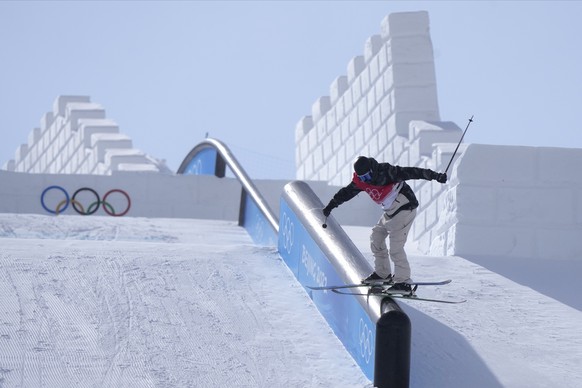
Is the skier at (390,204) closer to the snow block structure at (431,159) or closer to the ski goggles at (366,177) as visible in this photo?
the ski goggles at (366,177)

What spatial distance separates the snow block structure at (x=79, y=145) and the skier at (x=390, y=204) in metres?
13.7

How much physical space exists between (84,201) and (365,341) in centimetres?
1002

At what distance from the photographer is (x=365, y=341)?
7734mm

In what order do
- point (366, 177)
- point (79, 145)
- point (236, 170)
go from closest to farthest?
1. point (366, 177)
2. point (236, 170)
3. point (79, 145)

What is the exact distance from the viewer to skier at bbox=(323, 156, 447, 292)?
770cm

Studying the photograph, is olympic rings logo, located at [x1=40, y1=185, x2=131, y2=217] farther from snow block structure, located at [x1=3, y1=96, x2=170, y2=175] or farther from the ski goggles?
the ski goggles

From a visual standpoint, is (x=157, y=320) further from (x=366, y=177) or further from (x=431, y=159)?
(x=431, y=159)

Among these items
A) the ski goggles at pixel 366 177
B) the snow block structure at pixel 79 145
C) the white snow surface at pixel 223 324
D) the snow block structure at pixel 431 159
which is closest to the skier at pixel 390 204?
the ski goggles at pixel 366 177

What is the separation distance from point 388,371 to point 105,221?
694cm

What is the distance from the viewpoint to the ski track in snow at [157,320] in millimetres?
7473

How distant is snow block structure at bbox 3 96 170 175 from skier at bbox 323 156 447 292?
1371cm

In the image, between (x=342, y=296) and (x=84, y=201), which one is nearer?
(x=342, y=296)

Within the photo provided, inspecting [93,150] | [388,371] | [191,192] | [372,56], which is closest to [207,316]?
[388,371]

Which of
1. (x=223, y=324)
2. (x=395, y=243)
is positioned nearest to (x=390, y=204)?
(x=395, y=243)
